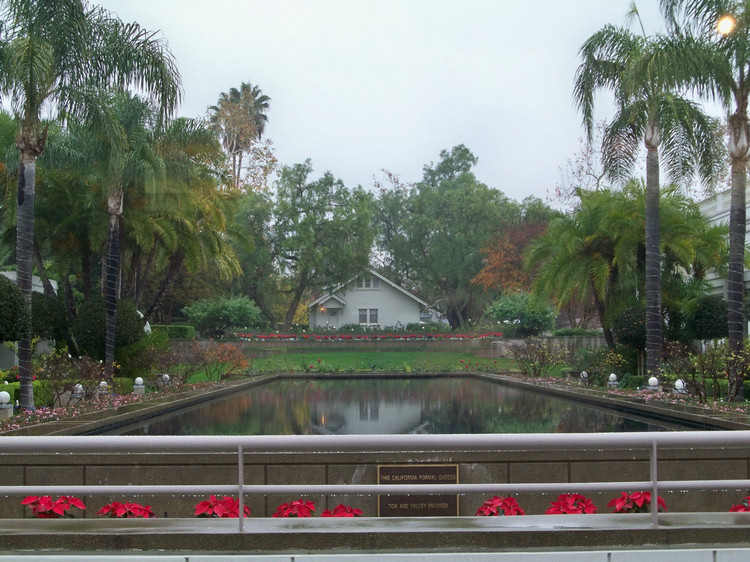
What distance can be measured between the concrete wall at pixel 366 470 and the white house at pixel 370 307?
48181 millimetres

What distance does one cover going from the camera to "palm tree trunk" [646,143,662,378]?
17984 millimetres

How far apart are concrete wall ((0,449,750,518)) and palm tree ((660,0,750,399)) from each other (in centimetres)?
822

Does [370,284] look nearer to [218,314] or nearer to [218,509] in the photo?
[218,314]

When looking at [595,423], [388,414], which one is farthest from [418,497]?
[388,414]

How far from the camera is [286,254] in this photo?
49.5 meters

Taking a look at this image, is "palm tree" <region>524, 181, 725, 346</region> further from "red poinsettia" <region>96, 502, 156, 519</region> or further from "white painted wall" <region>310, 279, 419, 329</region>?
"white painted wall" <region>310, 279, 419, 329</region>

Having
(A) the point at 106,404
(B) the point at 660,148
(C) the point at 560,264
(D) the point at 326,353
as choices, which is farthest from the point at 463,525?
(D) the point at 326,353

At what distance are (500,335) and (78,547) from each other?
137ft

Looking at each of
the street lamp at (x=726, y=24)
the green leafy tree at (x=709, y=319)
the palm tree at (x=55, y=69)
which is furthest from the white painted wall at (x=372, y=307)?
the street lamp at (x=726, y=24)

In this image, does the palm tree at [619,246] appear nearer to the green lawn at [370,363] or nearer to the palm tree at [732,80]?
the palm tree at [732,80]

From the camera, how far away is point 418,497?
688cm

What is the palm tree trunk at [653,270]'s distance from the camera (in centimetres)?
1798

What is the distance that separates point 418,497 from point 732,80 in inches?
495

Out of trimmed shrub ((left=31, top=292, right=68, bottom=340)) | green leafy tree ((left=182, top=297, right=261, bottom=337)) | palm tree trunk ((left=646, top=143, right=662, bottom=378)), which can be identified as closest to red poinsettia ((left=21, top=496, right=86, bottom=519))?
trimmed shrub ((left=31, top=292, right=68, bottom=340))
